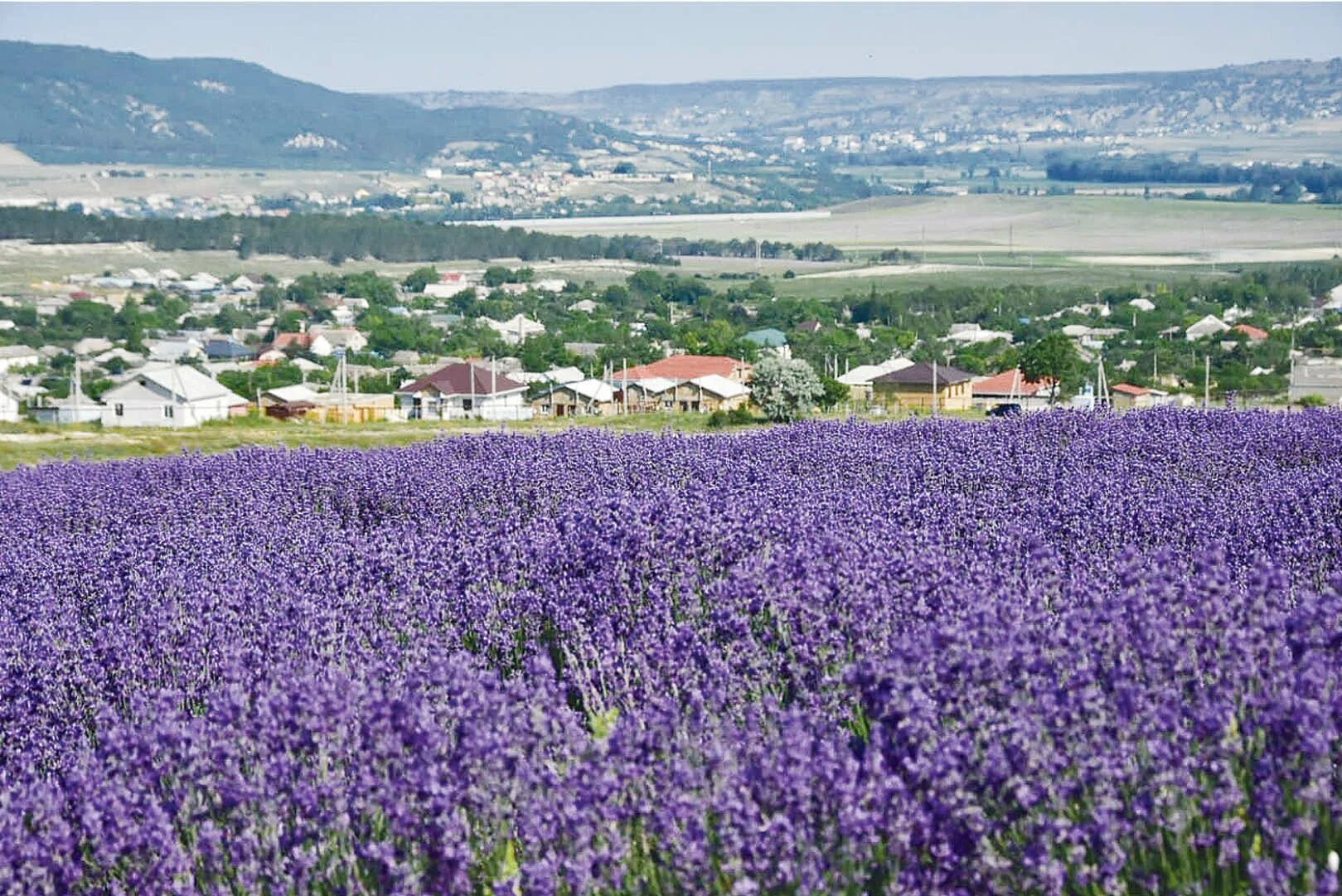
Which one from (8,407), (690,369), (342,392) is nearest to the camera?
(342,392)

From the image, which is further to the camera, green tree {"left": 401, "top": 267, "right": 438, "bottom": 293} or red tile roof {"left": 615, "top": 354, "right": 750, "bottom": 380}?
green tree {"left": 401, "top": 267, "right": 438, "bottom": 293}

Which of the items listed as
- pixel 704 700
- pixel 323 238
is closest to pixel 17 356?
pixel 323 238

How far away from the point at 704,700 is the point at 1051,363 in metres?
35.9

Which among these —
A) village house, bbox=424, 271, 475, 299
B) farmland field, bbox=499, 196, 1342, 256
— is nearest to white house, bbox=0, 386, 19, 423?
village house, bbox=424, 271, 475, 299

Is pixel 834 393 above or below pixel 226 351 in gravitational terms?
above

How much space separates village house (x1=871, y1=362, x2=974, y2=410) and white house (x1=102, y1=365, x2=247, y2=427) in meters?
17.7

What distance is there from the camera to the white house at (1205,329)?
6353 cm

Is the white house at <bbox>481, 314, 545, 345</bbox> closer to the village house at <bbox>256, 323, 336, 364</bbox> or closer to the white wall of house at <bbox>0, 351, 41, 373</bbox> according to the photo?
the village house at <bbox>256, 323, 336, 364</bbox>

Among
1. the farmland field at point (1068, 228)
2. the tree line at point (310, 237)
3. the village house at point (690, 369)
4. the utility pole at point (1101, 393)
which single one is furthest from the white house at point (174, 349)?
the farmland field at point (1068, 228)

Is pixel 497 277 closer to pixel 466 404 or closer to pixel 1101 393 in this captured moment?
pixel 466 404

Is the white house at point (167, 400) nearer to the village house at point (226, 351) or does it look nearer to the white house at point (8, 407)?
the white house at point (8, 407)

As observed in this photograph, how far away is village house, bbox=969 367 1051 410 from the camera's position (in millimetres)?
42787

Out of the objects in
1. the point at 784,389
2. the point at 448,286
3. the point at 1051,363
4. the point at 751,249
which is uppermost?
the point at 784,389

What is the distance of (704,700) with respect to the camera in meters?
5.08
